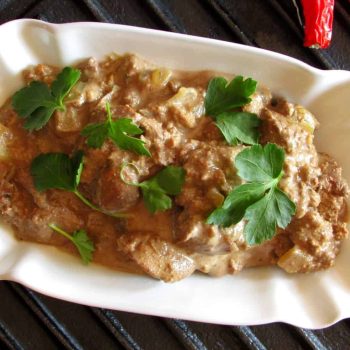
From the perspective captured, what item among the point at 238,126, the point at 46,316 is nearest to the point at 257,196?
the point at 238,126

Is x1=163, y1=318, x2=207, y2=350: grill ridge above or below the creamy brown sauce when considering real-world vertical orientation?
below

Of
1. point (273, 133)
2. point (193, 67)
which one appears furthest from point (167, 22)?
point (273, 133)

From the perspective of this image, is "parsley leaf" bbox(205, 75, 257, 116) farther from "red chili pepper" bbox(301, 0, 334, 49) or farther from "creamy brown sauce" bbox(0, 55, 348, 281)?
"red chili pepper" bbox(301, 0, 334, 49)

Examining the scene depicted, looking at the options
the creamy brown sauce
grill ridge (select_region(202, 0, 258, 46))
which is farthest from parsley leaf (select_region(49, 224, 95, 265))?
grill ridge (select_region(202, 0, 258, 46))

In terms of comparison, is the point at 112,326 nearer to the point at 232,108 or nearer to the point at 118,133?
the point at 118,133

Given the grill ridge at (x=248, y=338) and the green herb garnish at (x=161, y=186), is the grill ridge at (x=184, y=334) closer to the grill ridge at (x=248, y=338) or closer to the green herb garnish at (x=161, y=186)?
the grill ridge at (x=248, y=338)

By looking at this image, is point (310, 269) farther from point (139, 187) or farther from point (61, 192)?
point (61, 192)
